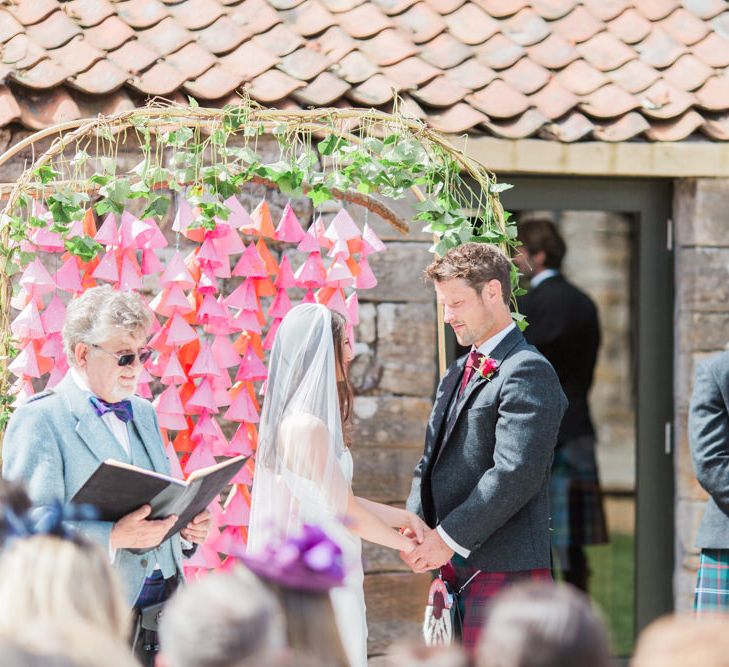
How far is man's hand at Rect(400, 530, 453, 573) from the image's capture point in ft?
12.4

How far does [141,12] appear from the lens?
5.13 metres

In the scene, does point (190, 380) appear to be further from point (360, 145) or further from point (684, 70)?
point (684, 70)

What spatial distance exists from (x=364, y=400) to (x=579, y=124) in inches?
58.3

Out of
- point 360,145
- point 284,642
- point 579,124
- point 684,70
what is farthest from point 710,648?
point 684,70

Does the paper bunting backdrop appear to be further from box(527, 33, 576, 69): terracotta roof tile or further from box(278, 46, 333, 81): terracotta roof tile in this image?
box(527, 33, 576, 69): terracotta roof tile

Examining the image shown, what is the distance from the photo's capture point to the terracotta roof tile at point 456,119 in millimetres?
5004

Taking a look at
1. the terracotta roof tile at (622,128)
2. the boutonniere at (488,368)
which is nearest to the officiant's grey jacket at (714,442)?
the boutonniere at (488,368)

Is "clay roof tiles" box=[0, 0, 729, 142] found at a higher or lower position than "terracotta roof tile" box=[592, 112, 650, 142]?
higher

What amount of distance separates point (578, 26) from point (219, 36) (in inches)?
64.0

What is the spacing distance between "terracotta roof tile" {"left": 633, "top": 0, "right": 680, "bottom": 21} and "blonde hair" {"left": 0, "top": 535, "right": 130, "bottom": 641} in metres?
4.24

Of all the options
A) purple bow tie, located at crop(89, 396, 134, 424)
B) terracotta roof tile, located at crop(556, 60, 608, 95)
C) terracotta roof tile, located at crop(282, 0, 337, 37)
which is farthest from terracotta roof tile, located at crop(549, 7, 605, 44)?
purple bow tie, located at crop(89, 396, 134, 424)

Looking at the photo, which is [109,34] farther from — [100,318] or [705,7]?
[705,7]

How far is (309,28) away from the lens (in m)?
5.22

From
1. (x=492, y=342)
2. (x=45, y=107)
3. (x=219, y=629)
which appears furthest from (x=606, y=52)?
(x=219, y=629)
